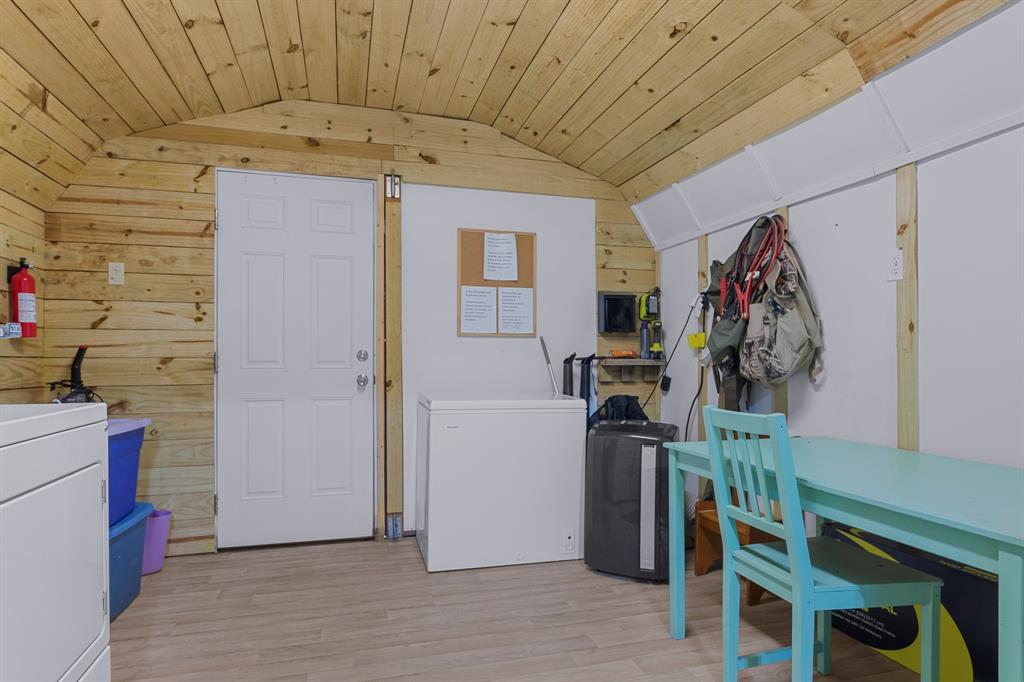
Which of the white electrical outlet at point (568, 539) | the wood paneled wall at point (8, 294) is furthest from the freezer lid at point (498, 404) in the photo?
the wood paneled wall at point (8, 294)

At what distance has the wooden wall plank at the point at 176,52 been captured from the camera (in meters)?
2.11

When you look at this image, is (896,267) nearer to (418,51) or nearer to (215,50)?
(418,51)

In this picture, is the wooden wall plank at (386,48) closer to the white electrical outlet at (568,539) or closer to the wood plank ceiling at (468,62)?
the wood plank ceiling at (468,62)

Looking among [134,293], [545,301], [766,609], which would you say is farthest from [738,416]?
[134,293]

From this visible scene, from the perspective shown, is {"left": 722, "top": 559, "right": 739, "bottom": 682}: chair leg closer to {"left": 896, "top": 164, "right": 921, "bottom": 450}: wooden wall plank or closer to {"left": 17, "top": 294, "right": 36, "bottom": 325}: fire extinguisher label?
{"left": 896, "top": 164, "right": 921, "bottom": 450}: wooden wall plank

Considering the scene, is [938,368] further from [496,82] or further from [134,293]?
[134,293]

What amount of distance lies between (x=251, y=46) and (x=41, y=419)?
1839 millimetres

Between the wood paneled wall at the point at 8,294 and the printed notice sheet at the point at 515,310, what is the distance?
7.57 ft

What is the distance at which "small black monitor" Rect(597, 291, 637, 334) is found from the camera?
3.68 m

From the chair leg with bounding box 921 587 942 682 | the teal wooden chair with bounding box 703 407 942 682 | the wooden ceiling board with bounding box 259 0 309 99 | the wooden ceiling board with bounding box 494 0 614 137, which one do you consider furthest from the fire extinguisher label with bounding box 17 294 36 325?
the chair leg with bounding box 921 587 942 682

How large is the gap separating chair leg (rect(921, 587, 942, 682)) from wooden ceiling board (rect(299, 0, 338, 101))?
2795mm

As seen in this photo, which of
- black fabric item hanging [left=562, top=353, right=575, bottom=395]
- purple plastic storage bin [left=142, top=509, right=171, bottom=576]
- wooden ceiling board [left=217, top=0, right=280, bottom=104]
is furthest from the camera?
black fabric item hanging [left=562, top=353, right=575, bottom=395]

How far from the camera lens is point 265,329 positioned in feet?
10.7

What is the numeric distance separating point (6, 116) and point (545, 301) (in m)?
2.58
